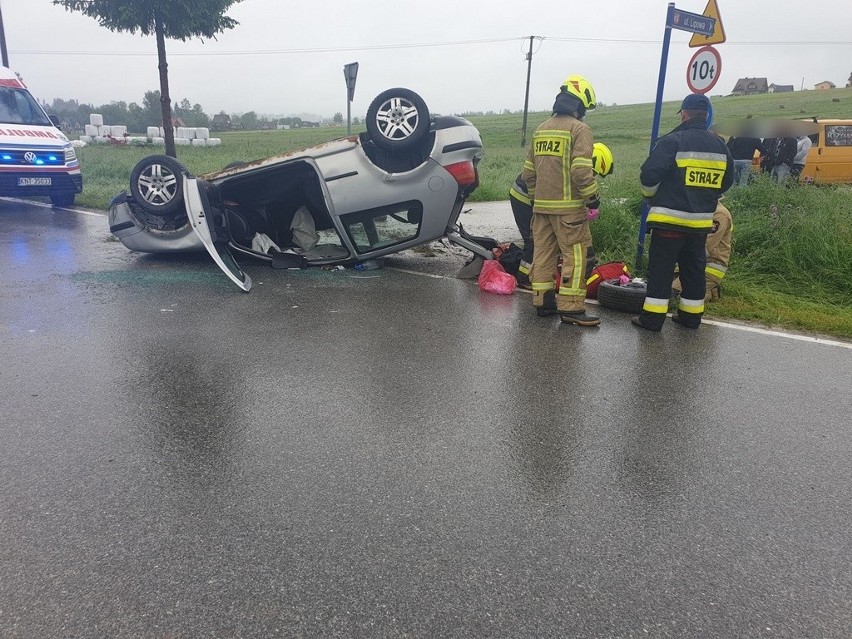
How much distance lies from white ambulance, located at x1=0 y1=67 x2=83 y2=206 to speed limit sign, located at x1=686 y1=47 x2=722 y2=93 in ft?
32.0

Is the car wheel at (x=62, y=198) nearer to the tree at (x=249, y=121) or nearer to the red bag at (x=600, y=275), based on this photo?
the red bag at (x=600, y=275)

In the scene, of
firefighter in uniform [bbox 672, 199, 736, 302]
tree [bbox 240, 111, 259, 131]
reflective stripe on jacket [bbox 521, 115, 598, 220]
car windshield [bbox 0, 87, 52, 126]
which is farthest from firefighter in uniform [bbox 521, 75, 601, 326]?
tree [bbox 240, 111, 259, 131]

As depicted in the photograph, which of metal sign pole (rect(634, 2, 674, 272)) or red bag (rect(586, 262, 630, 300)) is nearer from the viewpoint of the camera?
red bag (rect(586, 262, 630, 300))

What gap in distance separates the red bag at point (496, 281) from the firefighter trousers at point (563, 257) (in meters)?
0.81

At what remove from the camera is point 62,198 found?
1148 cm

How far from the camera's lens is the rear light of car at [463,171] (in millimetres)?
6539

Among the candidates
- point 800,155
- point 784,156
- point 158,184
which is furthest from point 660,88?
point 800,155

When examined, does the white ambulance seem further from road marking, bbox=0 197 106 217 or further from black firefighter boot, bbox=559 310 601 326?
black firefighter boot, bbox=559 310 601 326

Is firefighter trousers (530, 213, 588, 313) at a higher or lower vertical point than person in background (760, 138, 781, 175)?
lower

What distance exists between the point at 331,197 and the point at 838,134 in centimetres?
1325

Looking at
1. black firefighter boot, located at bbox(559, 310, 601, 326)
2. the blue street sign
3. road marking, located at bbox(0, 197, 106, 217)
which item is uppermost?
the blue street sign

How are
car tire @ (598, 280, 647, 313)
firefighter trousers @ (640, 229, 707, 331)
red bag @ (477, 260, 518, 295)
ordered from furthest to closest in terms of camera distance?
1. red bag @ (477, 260, 518, 295)
2. car tire @ (598, 280, 647, 313)
3. firefighter trousers @ (640, 229, 707, 331)

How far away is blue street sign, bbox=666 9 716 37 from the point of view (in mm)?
6570

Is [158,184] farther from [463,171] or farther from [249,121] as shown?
[249,121]
